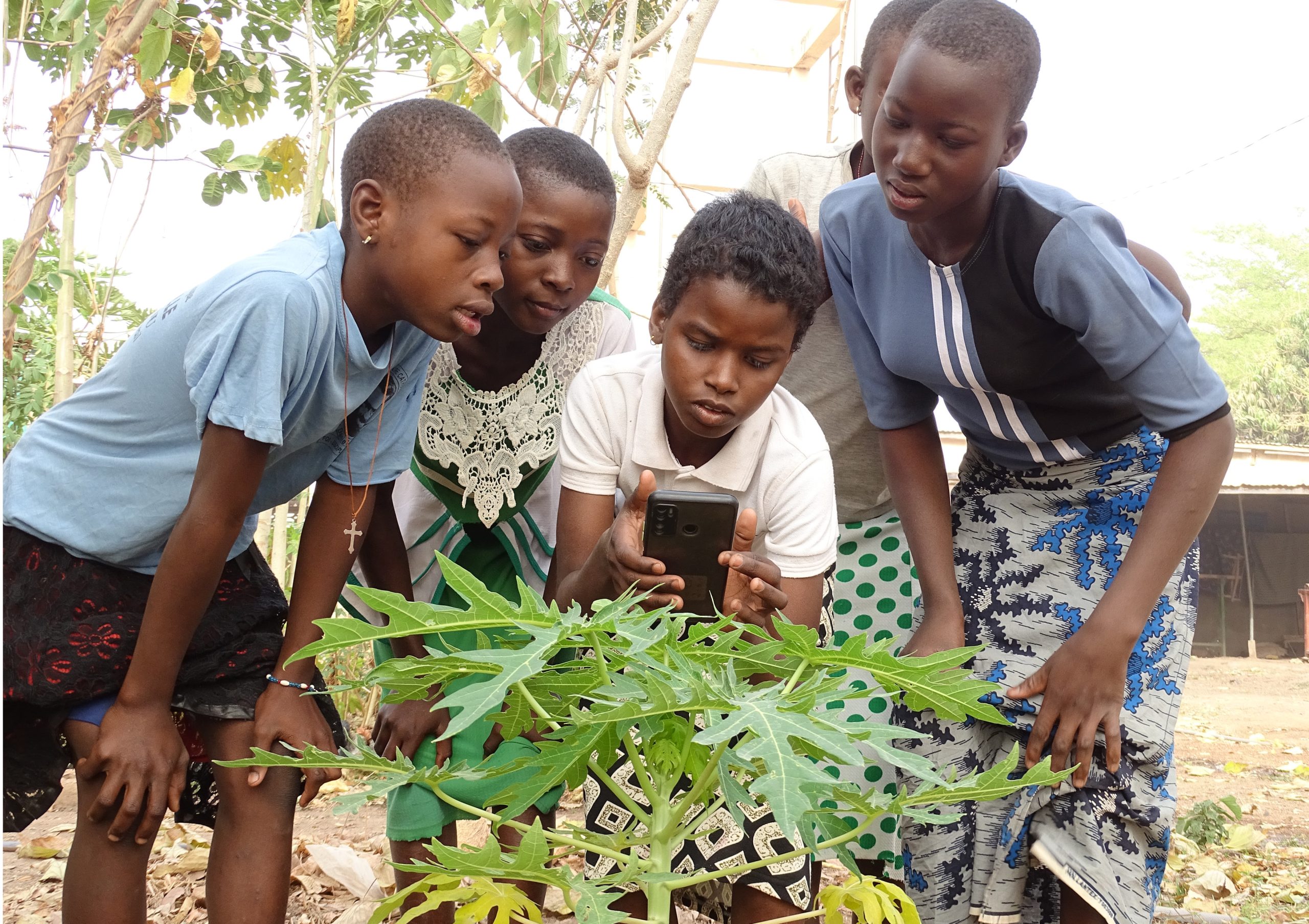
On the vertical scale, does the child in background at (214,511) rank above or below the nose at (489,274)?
below

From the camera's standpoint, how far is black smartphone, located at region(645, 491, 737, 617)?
1501 millimetres

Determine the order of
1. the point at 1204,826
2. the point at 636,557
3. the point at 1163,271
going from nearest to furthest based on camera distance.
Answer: the point at 636,557 < the point at 1163,271 < the point at 1204,826

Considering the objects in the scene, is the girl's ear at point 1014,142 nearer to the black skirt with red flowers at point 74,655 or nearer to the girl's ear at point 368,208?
the girl's ear at point 368,208

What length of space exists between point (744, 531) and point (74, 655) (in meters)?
1.02

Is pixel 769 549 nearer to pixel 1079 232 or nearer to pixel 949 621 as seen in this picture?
pixel 949 621

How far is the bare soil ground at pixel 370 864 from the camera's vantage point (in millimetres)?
2664

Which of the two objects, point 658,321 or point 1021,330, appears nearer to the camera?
point 1021,330

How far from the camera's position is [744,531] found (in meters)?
1.49

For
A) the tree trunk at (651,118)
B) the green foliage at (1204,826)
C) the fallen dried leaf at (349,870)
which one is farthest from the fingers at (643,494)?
the green foliage at (1204,826)

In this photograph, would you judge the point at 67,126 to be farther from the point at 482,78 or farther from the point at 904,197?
the point at 904,197

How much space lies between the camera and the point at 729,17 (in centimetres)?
1007

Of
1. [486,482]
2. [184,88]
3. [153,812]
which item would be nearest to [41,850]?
[153,812]

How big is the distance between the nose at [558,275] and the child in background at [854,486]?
571 millimetres

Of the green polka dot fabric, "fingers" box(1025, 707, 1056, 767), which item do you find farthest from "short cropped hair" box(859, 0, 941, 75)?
"fingers" box(1025, 707, 1056, 767)
